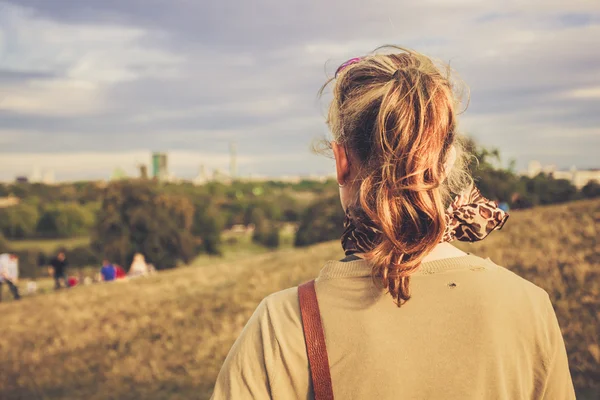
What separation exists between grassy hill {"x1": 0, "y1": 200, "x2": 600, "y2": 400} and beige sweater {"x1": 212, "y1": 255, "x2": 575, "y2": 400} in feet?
19.2

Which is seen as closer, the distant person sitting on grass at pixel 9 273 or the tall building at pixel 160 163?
the distant person sitting on grass at pixel 9 273

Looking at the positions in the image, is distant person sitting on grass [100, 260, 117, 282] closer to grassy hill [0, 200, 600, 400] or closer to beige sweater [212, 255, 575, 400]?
grassy hill [0, 200, 600, 400]

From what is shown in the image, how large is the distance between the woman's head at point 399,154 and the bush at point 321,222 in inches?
1806

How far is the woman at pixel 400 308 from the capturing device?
4.66ft

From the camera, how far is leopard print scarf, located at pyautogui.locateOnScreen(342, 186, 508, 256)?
5.02 feet

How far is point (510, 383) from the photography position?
1.50 meters

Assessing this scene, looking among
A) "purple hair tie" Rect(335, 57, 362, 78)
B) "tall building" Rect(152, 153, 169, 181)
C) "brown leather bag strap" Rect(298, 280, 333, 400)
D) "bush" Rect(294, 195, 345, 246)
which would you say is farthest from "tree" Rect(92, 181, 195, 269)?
"tall building" Rect(152, 153, 169, 181)

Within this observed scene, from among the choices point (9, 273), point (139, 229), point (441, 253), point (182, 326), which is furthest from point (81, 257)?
point (441, 253)

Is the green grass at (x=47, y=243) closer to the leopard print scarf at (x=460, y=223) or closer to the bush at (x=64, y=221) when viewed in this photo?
the bush at (x=64, y=221)

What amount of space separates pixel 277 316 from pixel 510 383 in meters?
0.63

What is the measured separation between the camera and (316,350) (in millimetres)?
1414

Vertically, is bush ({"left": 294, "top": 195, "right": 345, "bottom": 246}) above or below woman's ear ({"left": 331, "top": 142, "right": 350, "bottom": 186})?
below

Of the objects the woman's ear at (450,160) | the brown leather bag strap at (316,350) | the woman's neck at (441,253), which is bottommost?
the brown leather bag strap at (316,350)

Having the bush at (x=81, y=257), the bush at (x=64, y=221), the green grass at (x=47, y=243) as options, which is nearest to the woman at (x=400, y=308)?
the bush at (x=81, y=257)
